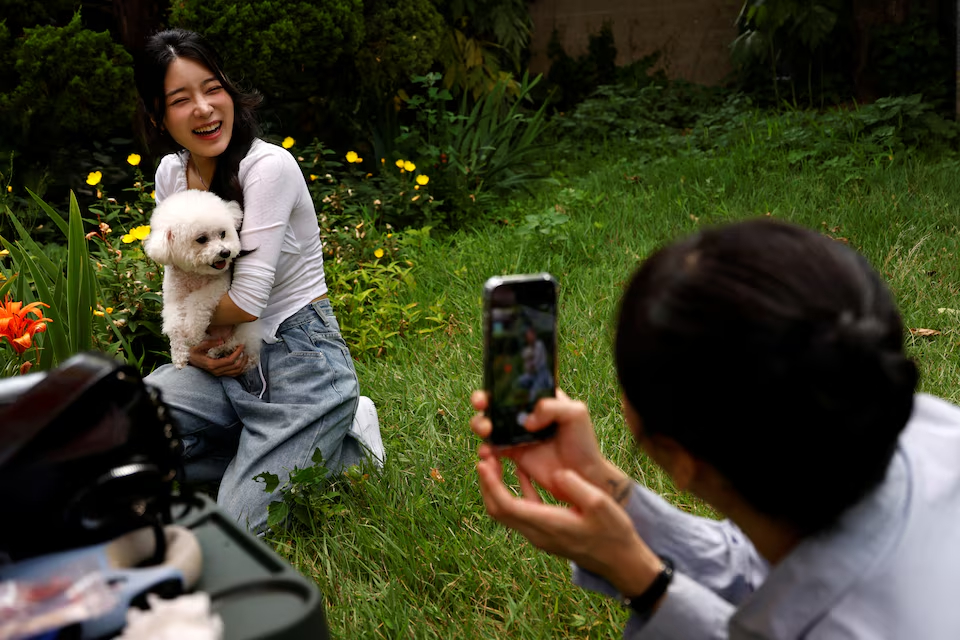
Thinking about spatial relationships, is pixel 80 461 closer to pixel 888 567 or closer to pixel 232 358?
pixel 888 567

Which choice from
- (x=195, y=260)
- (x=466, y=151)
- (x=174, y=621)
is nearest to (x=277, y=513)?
(x=195, y=260)

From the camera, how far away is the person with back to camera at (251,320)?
2.21 meters

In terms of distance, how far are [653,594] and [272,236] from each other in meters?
1.51

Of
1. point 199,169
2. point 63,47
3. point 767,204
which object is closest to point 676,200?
point 767,204

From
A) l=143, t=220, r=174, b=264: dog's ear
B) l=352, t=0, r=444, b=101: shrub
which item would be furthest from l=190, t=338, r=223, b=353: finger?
l=352, t=0, r=444, b=101: shrub

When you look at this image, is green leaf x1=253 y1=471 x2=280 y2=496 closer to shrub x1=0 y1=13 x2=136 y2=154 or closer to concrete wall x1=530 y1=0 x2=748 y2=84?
shrub x1=0 y1=13 x2=136 y2=154

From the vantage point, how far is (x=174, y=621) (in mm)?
728

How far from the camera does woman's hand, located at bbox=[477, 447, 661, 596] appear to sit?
98 centimetres

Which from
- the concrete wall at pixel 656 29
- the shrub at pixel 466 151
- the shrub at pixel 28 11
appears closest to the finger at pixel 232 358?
the shrub at pixel 466 151

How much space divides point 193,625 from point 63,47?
3965mm

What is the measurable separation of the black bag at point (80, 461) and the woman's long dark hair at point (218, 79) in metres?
1.52

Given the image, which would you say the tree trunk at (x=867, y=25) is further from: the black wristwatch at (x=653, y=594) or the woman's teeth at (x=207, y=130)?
the black wristwatch at (x=653, y=594)

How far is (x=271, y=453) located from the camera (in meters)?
2.22

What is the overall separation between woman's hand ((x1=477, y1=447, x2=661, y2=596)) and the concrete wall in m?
7.77
